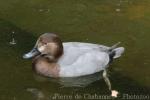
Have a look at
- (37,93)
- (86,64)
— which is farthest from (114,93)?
(37,93)

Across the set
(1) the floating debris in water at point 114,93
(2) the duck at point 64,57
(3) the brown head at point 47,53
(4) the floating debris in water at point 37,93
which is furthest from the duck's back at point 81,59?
(1) the floating debris in water at point 114,93

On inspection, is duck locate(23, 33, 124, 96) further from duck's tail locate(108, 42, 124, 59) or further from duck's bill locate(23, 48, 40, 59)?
duck's tail locate(108, 42, 124, 59)

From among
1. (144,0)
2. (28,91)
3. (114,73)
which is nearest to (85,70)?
(114,73)

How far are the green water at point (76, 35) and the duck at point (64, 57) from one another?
0.14m

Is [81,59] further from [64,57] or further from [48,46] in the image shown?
[48,46]

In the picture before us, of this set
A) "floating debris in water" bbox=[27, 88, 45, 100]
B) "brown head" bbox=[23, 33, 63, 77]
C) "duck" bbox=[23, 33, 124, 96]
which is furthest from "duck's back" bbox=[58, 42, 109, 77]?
"floating debris in water" bbox=[27, 88, 45, 100]

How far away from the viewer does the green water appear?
318 inches

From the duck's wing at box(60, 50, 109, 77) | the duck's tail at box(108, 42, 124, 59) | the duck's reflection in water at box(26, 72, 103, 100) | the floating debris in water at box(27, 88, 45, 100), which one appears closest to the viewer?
the floating debris in water at box(27, 88, 45, 100)

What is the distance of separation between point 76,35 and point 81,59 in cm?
130

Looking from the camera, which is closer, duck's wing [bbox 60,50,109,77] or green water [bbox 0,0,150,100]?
green water [bbox 0,0,150,100]

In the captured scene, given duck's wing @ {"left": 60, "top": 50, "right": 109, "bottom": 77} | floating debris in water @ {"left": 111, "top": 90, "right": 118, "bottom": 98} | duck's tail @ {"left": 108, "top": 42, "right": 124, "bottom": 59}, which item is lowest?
floating debris in water @ {"left": 111, "top": 90, "right": 118, "bottom": 98}

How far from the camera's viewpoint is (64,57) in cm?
854

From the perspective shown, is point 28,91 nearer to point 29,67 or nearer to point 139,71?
point 29,67

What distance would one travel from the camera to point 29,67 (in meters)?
8.73
